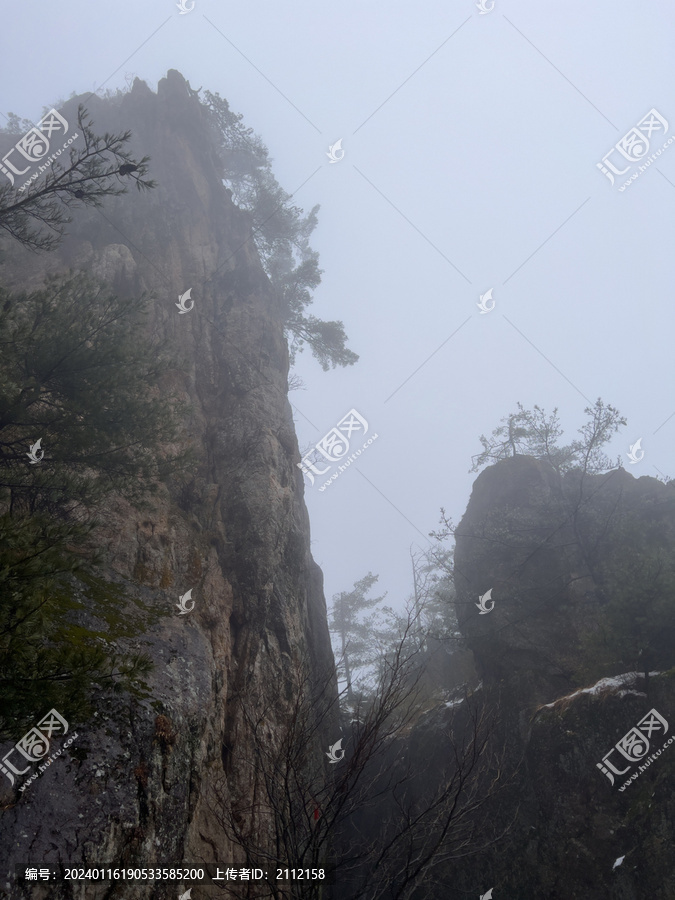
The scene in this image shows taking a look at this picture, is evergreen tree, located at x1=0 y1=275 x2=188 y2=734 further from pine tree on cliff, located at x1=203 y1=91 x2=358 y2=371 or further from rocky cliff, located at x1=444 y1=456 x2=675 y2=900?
pine tree on cliff, located at x1=203 y1=91 x2=358 y2=371

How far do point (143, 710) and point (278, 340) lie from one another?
16.6m

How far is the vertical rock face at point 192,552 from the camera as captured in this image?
6.02 meters

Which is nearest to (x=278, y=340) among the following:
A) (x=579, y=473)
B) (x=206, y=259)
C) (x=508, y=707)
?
(x=206, y=259)

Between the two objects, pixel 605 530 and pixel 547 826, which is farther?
A: pixel 605 530

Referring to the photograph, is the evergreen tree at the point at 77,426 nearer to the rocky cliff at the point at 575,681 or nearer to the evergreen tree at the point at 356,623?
the rocky cliff at the point at 575,681

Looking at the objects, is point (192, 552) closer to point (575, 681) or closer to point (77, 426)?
point (77, 426)

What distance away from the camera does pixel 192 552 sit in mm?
11805

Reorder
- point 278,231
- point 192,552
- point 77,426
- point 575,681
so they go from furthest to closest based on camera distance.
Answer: point 278,231 → point 575,681 → point 192,552 → point 77,426

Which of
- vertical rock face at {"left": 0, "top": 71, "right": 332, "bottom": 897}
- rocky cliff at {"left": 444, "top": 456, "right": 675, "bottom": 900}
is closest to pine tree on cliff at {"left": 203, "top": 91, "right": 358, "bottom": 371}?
vertical rock face at {"left": 0, "top": 71, "right": 332, "bottom": 897}

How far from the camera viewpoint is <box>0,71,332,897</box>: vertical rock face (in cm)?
602

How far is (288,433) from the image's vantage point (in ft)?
58.2

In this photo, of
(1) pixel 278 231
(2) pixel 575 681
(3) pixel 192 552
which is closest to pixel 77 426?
(3) pixel 192 552

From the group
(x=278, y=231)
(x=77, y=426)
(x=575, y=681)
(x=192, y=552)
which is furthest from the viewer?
(x=278, y=231)

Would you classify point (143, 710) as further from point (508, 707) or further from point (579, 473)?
point (579, 473)
